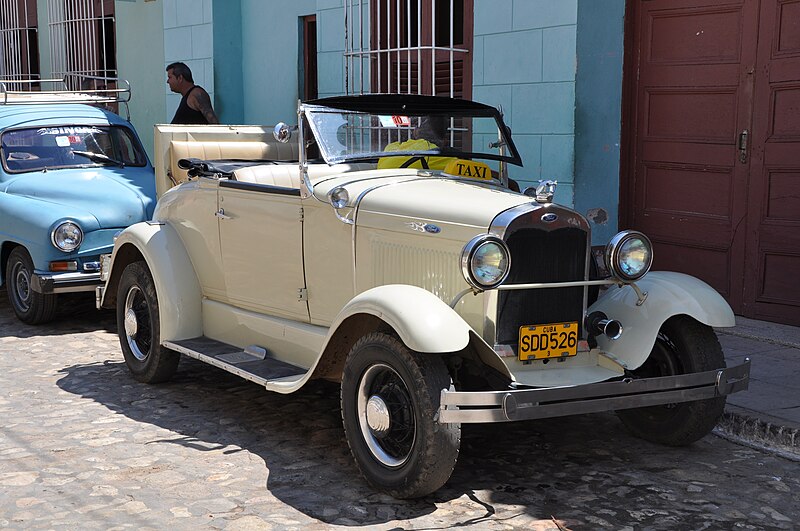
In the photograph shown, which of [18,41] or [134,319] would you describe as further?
[18,41]

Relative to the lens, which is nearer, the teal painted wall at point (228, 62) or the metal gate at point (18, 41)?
the teal painted wall at point (228, 62)

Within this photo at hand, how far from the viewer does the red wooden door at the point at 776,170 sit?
683 centimetres

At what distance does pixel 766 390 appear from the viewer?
558 centimetres

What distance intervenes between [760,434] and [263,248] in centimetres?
270

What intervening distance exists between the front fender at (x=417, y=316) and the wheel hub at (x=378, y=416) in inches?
13.6

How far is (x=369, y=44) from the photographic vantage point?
9664 millimetres

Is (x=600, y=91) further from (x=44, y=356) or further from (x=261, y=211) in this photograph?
(x=44, y=356)

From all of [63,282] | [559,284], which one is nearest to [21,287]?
[63,282]

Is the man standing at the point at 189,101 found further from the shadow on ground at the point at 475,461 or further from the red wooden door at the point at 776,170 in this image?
the red wooden door at the point at 776,170

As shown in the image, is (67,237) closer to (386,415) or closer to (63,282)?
(63,282)

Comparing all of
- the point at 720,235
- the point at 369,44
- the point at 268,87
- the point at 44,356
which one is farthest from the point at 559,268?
the point at 268,87

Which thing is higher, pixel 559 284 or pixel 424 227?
pixel 424 227

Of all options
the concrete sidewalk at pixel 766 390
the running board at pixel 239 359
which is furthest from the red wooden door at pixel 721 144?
the running board at pixel 239 359

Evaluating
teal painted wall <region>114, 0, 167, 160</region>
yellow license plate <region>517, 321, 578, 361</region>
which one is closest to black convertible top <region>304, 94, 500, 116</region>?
yellow license plate <region>517, 321, 578, 361</region>
